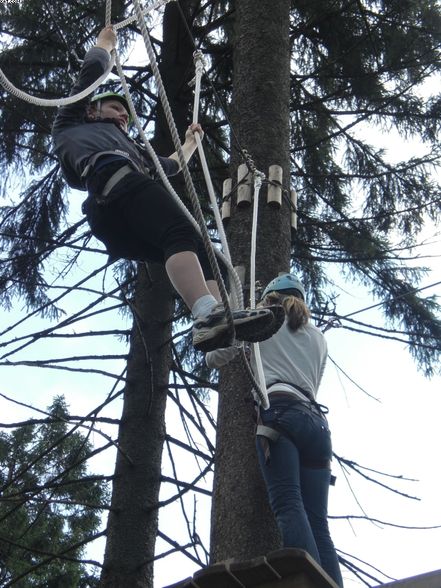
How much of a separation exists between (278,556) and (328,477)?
1125 mm

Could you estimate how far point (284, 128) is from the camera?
571 cm

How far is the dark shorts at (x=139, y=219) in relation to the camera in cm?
400

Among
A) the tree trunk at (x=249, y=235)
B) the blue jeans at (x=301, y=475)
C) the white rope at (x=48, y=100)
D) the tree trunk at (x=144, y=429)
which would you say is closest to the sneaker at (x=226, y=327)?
the blue jeans at (x=301, y=475)

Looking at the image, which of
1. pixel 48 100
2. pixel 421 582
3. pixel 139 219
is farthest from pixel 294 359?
pixel 48 100

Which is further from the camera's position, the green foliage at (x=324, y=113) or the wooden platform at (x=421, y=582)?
the green foliage at (x=324, y=113)

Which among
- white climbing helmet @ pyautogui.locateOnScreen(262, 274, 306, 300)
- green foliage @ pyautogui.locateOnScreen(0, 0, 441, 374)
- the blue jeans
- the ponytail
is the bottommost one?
the blue jeans

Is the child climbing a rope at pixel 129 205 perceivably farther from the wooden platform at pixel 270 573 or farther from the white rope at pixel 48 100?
the wooden platform at pixel 270 573

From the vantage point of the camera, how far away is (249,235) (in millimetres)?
5188

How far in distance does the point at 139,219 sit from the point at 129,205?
8cm

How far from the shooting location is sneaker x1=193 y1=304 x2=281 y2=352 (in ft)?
12.0

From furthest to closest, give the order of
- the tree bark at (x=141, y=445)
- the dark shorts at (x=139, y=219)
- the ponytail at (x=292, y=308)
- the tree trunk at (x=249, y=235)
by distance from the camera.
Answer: the tree bark at (x=141, y=445) → the ponytail at (x=292, y=308) → the tree trunk at (x=249, y=235) → the dark shorts at (x=139, y=219)

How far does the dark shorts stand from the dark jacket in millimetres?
149

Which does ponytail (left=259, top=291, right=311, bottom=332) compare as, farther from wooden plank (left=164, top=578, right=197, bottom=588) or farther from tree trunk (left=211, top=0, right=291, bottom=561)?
wooden plank (left=164, top=578, right=197, bottom=588)

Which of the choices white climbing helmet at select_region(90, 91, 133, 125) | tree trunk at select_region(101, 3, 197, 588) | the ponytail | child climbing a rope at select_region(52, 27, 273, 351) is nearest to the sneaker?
child climbing a rope at select_region(52, 27, 273, 351)
